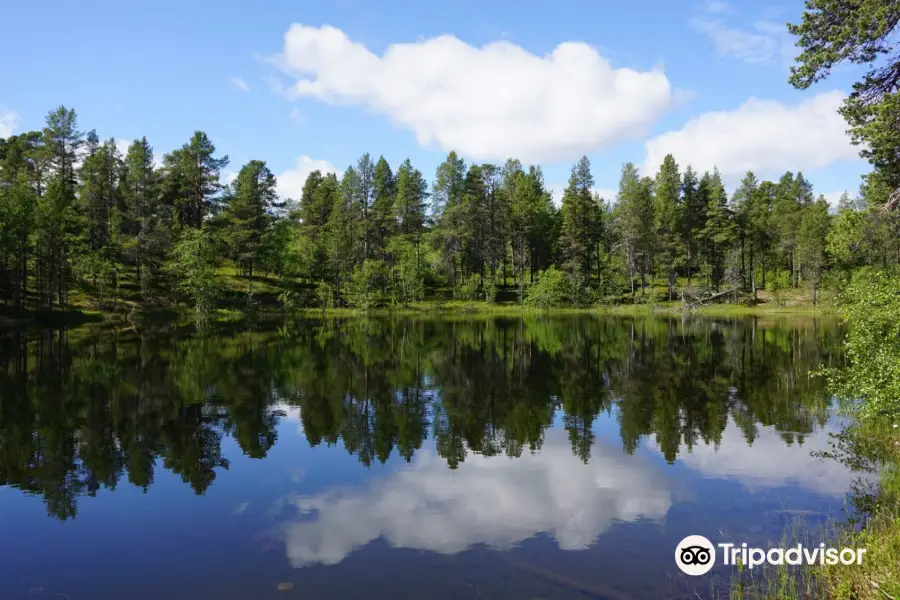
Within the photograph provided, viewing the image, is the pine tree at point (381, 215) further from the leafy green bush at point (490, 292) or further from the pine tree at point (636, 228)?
the pine tree at point (636, 228)

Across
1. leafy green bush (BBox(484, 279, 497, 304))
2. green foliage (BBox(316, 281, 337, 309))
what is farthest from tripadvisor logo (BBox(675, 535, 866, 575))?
leafy green bush (BBox(484, 279, 497, 304))

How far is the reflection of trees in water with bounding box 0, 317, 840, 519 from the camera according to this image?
1838 centimetres

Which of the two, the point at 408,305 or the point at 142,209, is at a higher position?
the point at 142,209

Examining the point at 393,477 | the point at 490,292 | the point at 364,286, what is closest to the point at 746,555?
the point at 393,477

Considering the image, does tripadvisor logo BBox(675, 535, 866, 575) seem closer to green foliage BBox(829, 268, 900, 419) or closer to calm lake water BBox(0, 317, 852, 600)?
calm lake water BBox(0, 317, 852, 600)

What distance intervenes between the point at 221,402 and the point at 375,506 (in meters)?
14.5

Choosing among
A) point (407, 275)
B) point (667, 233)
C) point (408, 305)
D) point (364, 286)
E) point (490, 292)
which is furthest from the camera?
point (667, 233)

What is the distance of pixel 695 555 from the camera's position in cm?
1098

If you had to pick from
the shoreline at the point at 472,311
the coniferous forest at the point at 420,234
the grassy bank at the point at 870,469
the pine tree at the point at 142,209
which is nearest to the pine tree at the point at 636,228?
the coniferous forest at the point at 420,234

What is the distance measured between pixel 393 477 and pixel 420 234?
99594 mm

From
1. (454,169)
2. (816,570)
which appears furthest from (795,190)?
(816,570)

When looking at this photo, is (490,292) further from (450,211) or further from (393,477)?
(393,477)

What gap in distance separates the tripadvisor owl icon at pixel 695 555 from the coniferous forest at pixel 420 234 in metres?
80.6

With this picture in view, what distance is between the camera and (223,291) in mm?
86375
